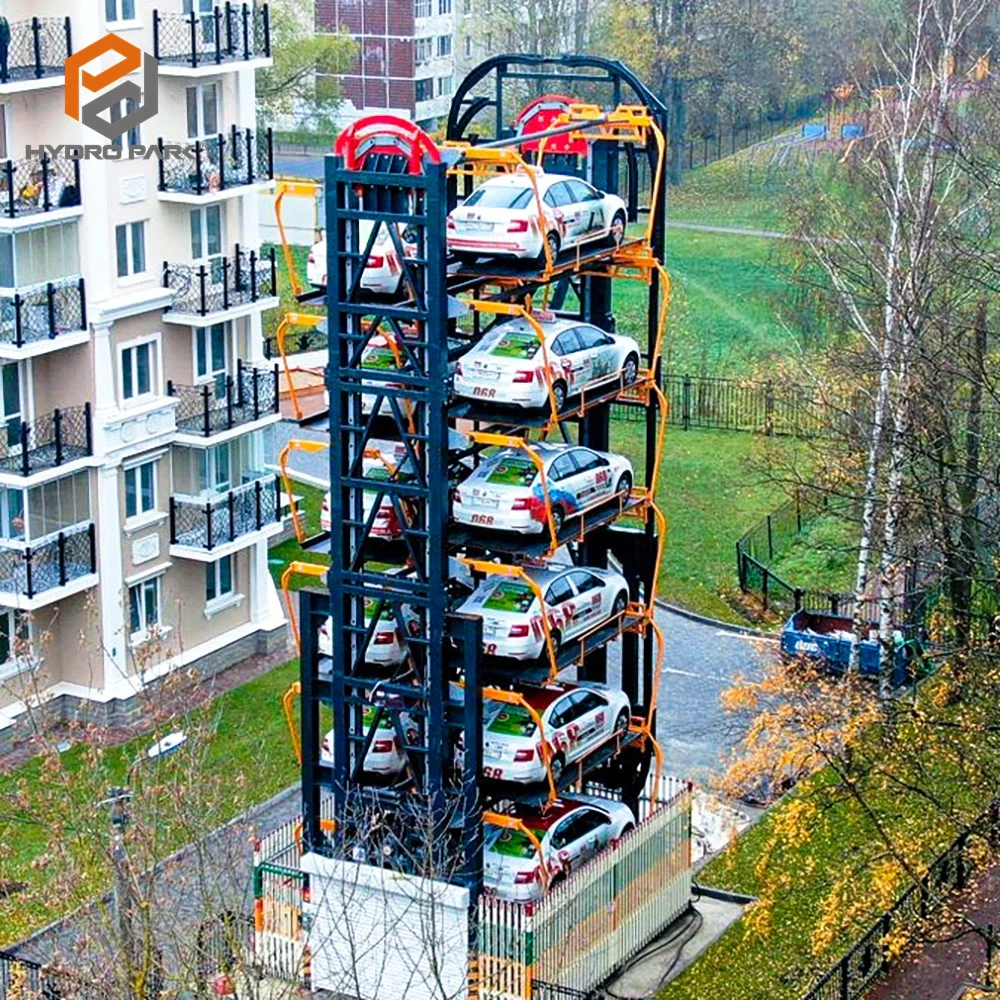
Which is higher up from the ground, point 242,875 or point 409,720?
point 409,720

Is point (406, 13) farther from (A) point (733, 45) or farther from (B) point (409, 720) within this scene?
(B) point (409, 720)

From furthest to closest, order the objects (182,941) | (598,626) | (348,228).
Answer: (598,626)
(348,228)
(182,941)

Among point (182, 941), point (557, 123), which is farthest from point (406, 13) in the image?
point (182, 941)

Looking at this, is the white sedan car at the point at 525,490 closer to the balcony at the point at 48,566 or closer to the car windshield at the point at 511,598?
the car windshield at the point at 511,598

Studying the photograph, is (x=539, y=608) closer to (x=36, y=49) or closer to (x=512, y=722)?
(x=512, y=722)

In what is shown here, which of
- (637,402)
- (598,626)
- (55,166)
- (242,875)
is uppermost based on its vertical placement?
(55,166)

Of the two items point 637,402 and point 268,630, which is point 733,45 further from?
point 637,402

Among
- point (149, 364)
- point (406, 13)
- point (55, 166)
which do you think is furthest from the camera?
point (406, 13)

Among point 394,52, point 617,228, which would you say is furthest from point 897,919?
point 394,52

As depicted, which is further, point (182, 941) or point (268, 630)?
point (268, 630)
